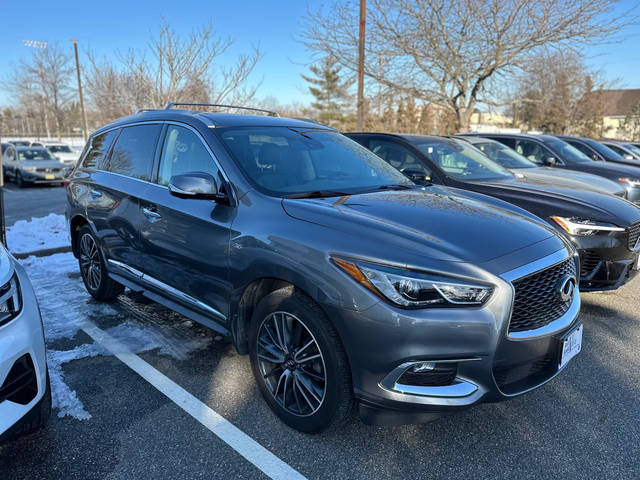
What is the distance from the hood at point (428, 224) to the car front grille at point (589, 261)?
1648 mm

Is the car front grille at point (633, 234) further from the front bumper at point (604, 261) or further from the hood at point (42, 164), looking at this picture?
the hood at point (42, 164)

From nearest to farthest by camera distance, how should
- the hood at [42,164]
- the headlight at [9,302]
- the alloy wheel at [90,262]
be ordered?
the headlight at [9,302], the alloy wheel at [90,262], the hood at [42,164]

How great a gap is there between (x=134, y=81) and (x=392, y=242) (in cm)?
1223

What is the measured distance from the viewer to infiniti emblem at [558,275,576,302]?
7.96 feet

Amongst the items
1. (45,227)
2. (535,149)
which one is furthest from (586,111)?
(45,227)

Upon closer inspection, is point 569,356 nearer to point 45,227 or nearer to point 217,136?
point 217,136

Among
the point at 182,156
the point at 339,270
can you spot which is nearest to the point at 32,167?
the point at 182,156

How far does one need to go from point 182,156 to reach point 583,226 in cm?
362

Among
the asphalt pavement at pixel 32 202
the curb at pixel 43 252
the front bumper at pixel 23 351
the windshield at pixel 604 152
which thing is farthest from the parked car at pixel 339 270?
the windshield at pixel 604 152

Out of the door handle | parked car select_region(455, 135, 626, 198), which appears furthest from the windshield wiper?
parked car select_region(455, 135, 626, 198)

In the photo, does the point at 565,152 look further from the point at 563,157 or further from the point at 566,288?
the point at 566,288

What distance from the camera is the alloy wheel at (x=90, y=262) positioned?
4.38 meters

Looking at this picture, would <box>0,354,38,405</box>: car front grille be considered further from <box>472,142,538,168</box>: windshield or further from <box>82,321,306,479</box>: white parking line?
<box>472,142,538,168</box>: windshield

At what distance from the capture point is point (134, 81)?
40.2 ft
